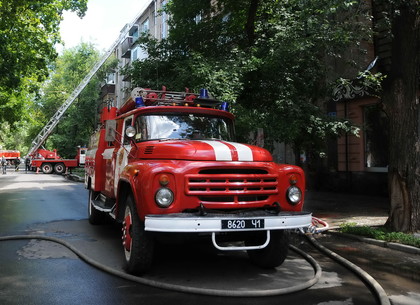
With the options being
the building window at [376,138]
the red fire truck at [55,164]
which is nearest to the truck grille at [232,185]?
the building window at [376,138]

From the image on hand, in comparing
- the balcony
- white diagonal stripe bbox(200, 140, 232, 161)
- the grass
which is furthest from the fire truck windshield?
the balcony

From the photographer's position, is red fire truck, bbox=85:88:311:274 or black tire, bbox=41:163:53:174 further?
black tire, bbox=41:163:53:174

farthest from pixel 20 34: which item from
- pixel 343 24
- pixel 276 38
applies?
pixel 343 24

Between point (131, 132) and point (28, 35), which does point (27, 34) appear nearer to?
point (28, 35)

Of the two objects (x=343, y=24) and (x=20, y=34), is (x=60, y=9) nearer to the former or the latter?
(x=20, y=34)

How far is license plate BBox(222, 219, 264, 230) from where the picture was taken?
4.55 meters

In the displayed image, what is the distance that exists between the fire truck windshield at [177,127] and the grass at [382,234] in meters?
3.63

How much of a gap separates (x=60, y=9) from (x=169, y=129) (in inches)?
→ 626

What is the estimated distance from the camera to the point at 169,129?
19.8ft

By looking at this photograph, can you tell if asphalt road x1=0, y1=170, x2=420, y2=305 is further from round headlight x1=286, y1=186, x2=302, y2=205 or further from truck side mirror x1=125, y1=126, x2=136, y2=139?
truck side mirror x1=125, y1=126, x2=136, y2=139

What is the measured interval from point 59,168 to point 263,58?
102ft

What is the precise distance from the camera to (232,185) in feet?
15.9

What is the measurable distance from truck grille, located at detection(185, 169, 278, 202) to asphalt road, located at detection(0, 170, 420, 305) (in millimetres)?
1051

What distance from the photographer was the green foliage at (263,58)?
32.1ft
